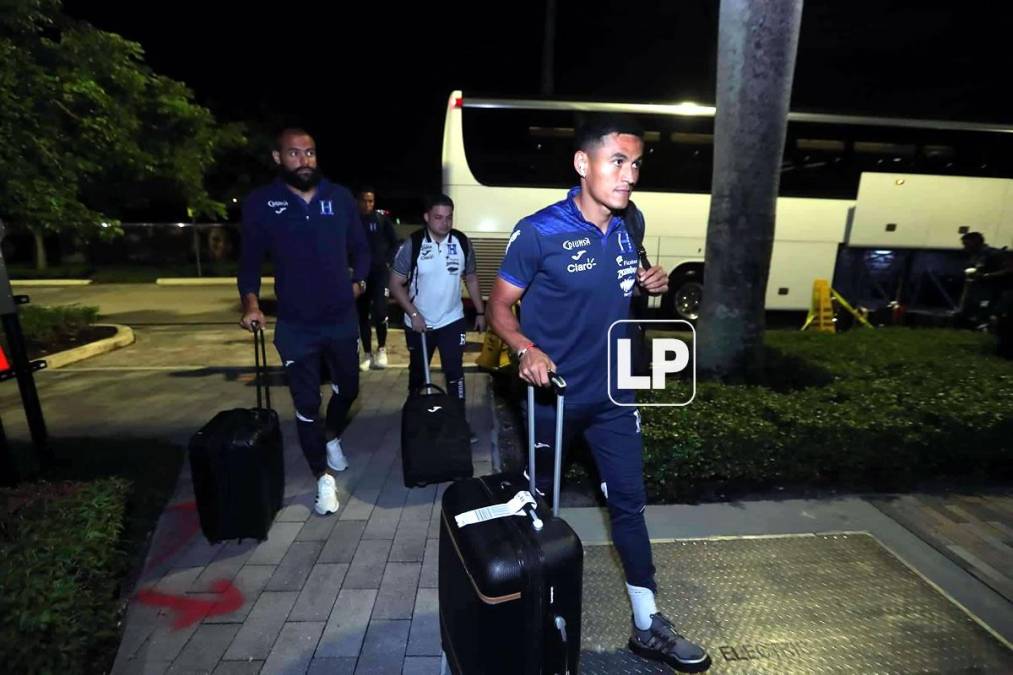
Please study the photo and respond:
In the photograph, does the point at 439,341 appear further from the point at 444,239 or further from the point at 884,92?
the point at 884,92

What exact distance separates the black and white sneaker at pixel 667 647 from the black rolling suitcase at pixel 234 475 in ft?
6.75

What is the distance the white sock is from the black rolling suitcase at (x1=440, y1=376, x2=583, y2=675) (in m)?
0.67

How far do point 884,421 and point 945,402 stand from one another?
0.75 metres

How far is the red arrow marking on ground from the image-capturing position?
9.06 feet

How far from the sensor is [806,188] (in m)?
10.5

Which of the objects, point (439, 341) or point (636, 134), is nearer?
point (636, 134)

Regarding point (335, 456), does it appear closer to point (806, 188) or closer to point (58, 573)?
point (58, 573)

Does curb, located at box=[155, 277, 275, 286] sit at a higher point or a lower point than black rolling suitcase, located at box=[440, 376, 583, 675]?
lower

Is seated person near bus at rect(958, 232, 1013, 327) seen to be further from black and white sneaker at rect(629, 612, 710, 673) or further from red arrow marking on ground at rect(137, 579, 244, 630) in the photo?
red arrow marking on ground at rect(137, 579, 244, 630)

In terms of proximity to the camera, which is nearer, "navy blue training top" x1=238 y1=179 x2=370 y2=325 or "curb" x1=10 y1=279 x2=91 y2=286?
"navy blue training top" x1=238 y1=179 x2=370 y2=325

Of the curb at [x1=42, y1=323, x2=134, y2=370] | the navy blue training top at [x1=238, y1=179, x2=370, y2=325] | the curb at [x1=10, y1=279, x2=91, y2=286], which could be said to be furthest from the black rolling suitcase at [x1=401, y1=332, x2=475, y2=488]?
the curb at [x1=10, y1=279, x2=91, y2=286]

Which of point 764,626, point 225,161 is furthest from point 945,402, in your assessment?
point 225,161

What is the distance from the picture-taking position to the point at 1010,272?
832cm

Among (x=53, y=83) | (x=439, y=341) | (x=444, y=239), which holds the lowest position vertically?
(x=439, y=341)
